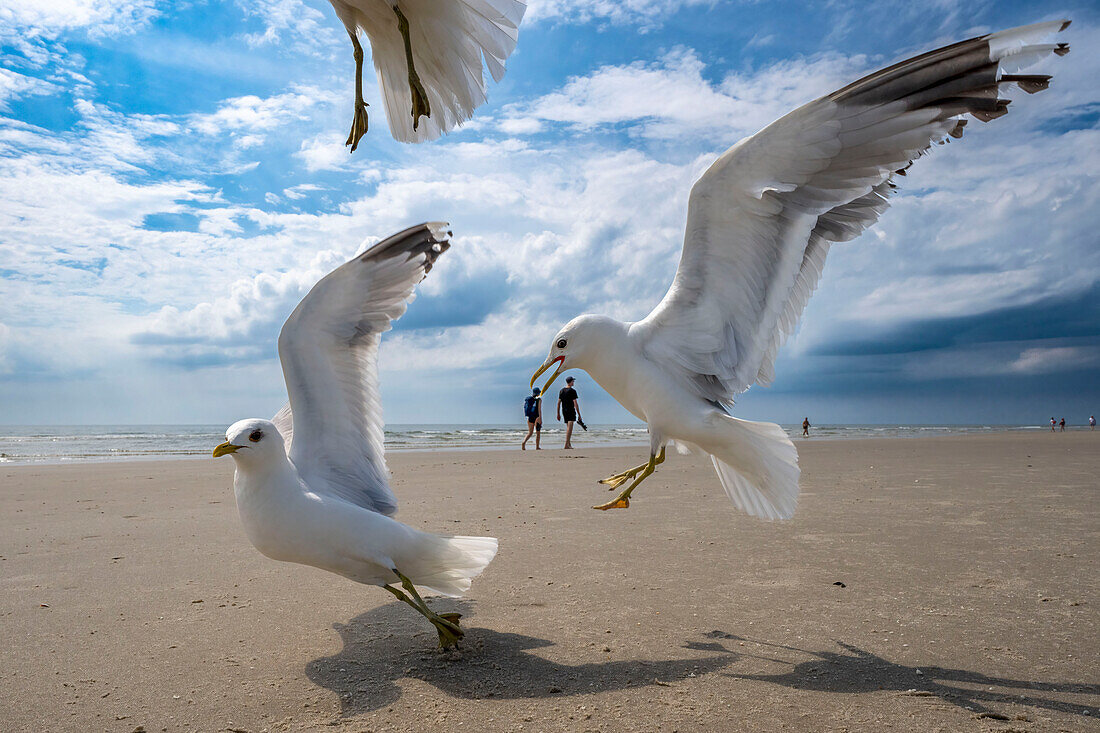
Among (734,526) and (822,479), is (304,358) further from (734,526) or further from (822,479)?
(822,479)

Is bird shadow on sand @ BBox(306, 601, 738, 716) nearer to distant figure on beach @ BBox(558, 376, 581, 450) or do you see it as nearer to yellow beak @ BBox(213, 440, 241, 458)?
yellow beak @ BBox(213, 440, 241, 458)

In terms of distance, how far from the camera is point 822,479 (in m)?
8.65

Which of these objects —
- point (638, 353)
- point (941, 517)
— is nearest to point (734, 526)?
point (941, 517)

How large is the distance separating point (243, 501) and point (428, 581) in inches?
33.6

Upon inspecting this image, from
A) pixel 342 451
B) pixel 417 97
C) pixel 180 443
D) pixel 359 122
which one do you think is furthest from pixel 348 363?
pixel 180 443

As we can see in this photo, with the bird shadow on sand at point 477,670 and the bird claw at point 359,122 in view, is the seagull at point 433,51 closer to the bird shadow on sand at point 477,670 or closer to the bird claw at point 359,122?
the bird claw at point 359,122

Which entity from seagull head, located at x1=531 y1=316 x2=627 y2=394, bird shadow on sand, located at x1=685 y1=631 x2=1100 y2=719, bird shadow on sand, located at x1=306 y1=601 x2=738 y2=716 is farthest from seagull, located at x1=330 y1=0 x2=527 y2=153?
bird shadow on sand, located at x1=685 y1=631 x2=1100 y2=719

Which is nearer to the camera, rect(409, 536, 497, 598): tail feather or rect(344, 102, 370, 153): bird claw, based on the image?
rect(344, 102, 370, 153): bird claw

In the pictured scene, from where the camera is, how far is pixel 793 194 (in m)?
3.16

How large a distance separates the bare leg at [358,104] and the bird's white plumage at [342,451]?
4.07 ft

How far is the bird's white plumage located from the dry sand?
0.38 meters

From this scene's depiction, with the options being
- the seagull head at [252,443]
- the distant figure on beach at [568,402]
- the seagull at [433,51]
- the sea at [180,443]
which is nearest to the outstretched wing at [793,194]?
the seagull at [433,51]

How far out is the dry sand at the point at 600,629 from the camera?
250cm

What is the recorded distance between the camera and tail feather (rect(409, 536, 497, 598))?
3.26 metres
